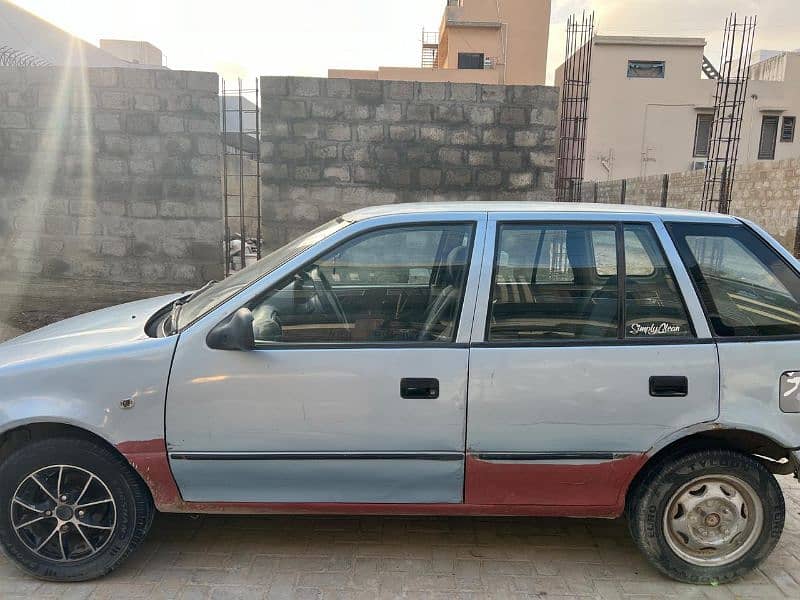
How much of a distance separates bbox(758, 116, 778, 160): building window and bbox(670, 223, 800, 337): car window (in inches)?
1280

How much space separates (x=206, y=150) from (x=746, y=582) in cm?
631

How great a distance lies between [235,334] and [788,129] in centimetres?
3548

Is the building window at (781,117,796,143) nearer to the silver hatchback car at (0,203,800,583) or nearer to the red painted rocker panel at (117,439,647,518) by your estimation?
the silver hatchback car at (0,203,800,583)

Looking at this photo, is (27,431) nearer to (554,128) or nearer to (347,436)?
(347,436)

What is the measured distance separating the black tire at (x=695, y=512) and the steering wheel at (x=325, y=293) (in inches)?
63.6

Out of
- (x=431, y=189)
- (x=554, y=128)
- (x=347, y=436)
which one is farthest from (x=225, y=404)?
(x=554, y=128)

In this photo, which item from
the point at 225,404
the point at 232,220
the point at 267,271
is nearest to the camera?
the point at 225,404

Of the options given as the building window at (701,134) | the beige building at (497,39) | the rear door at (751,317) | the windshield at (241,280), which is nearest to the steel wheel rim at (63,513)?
the windshield at (241,280)

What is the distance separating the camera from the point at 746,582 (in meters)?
2.78

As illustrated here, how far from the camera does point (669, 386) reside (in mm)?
2559

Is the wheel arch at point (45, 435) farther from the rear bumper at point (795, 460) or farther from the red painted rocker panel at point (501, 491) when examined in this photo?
the rear bumper at point (795, 460)

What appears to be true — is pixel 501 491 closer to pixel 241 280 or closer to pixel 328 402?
pixel 328 402

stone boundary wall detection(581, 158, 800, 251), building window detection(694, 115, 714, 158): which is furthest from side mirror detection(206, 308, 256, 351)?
building window detection(694, 115, 714, 158)

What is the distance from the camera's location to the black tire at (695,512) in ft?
8.65
